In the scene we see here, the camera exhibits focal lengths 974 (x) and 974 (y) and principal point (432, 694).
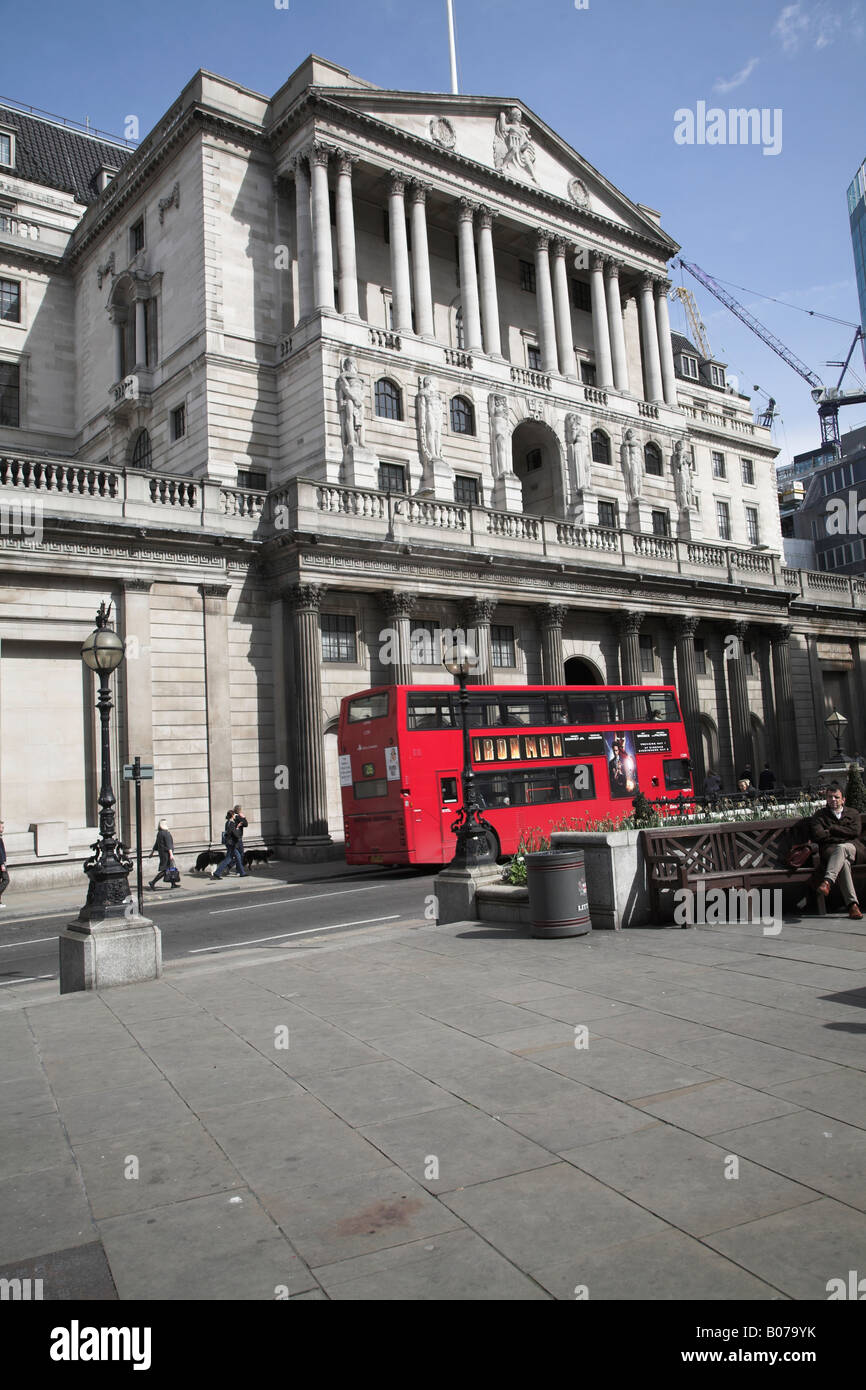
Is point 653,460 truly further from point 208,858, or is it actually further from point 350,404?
point 208,858

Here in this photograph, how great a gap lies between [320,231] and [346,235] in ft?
3.82

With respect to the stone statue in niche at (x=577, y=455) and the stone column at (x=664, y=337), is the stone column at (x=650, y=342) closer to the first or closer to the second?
the stone column at (x=664, y=337)

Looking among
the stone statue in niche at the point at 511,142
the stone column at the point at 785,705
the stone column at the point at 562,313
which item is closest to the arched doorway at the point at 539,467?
the stone column at the point at 562,313

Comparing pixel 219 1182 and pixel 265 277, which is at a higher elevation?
pixel 265 277

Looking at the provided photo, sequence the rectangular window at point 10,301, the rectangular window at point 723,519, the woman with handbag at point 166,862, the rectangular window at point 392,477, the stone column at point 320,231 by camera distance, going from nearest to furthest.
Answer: the woman with handbag at point 166,862
the stone column at point 320,231
the rectangular window at point 392,477
the rectangular window at point 10,301
the rectangular window at point 723,519

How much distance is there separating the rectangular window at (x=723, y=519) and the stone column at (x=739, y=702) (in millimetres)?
11690

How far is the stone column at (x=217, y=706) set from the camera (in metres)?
28.7

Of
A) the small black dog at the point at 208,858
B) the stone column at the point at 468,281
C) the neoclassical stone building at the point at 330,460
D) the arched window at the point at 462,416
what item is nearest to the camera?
the small black dog at the point at 208,858

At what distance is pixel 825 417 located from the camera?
146 metres

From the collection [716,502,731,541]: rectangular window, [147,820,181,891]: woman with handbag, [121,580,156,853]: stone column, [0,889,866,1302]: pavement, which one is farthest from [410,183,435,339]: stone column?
[0,889,866,1302]: pavement

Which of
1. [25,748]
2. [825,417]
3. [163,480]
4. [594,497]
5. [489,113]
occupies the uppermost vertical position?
[825,417]
